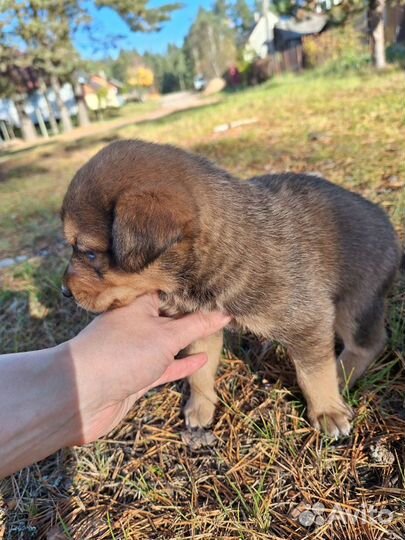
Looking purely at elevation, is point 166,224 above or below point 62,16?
below

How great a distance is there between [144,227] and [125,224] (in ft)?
0.28

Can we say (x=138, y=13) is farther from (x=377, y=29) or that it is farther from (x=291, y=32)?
(x=291, y=32)

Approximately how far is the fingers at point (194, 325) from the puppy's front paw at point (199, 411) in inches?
16.2

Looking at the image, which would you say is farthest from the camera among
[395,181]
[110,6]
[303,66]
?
[303,66]

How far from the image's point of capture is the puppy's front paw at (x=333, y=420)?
214cm

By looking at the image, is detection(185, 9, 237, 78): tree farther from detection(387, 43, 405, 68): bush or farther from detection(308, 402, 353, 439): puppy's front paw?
detection(308, 402, 353, 439): puppy's front paw

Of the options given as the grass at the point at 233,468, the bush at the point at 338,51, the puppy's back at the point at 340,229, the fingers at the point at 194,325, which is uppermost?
the bush at the point at 338,51

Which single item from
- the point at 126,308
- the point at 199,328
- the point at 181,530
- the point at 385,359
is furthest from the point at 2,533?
the point at 385,359

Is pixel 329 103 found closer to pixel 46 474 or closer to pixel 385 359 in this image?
pixel 385 359

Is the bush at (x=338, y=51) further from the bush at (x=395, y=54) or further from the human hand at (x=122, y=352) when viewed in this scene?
the human hand at (x=122, y=352)

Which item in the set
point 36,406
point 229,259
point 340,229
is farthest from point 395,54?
point 36,406

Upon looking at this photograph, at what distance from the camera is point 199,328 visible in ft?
7.45

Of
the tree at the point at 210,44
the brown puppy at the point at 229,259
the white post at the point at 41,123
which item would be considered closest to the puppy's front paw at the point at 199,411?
the brown puppy at the point at 229,259

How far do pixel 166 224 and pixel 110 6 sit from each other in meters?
23.1
